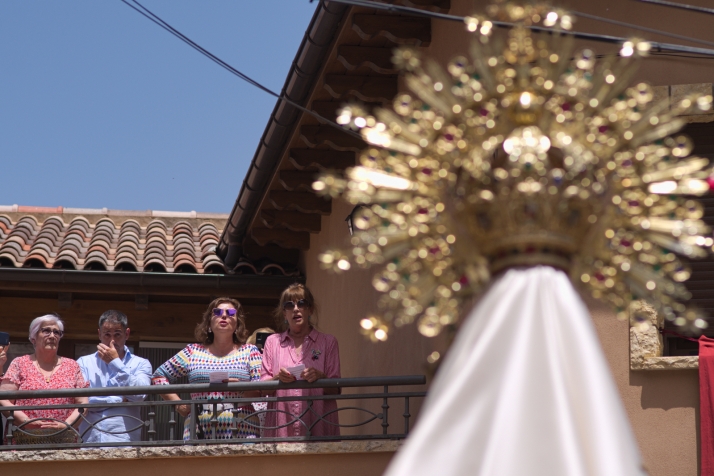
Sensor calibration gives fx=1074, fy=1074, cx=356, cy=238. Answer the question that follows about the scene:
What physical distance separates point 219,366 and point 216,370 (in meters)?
0.06

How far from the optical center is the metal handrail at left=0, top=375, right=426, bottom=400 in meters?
7.54

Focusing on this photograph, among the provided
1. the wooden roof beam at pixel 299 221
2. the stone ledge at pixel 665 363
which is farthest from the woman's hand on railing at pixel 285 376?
the wooden roof beam at pixel 299 221

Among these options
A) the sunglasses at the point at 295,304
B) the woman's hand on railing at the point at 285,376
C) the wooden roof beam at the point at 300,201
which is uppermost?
the wooden roof beam at the point at 300,201

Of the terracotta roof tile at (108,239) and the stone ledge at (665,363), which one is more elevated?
the terracotta roof tile at (108,239)

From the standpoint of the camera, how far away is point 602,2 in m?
7.56

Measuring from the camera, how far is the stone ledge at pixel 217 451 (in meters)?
7.62

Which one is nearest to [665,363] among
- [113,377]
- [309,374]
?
[309,374]

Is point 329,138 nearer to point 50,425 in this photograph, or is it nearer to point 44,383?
point 44,383

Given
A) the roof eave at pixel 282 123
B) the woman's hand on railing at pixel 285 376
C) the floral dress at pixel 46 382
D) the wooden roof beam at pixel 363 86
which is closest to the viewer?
the woman's hand on railing at pixel 285 376

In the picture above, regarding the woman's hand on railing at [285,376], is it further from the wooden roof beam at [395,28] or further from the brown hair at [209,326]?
the wooden roof beam at [395,28]

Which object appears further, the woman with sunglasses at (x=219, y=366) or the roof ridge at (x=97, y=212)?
the roof ridge at (x=97, y=212)

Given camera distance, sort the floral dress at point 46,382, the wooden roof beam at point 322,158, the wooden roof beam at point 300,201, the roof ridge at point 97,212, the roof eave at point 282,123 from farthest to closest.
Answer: the roof ridge at point 97,212 → the wooden roof beam at point 300,201 → the wooden roof beam at point 322,158 → the roof eave at point 282,123 → the floral dress at point 46,382

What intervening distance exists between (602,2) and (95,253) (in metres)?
7.16

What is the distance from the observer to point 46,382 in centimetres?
786
